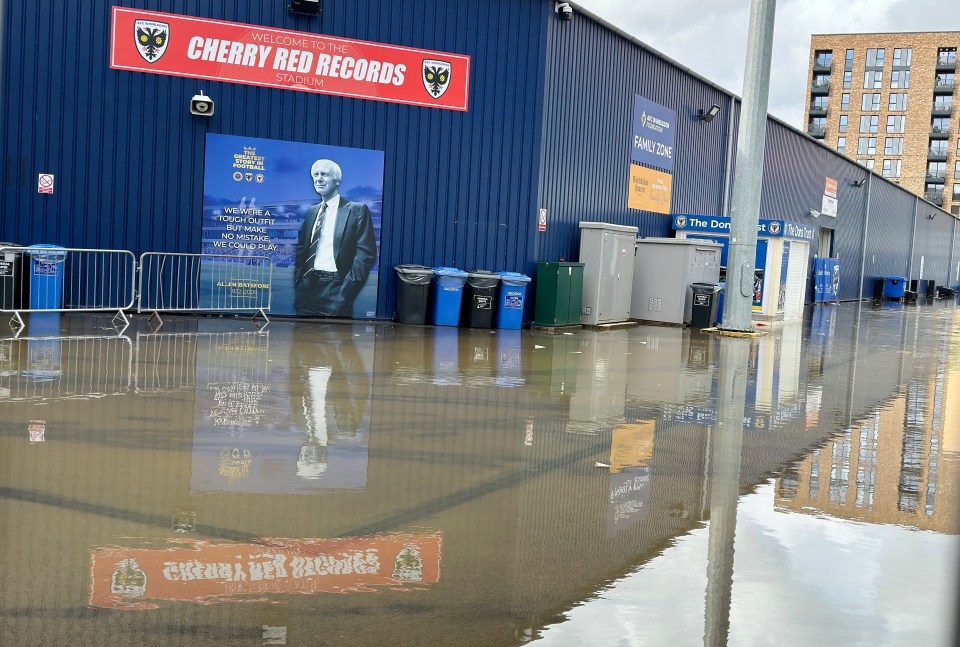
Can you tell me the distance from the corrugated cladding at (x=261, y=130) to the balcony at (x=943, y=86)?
345 feet

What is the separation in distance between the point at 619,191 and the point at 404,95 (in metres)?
6.60

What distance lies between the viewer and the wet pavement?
4.30 m

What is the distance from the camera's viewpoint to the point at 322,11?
18.8 meters

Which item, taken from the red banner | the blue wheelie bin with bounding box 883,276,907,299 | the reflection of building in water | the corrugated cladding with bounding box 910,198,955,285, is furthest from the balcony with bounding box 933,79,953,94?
the reflection of building in water

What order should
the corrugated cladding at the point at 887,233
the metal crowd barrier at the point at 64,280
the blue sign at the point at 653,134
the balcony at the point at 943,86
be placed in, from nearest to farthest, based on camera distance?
the metal crowd barrier at the point at 64,280
the blue sign at the point at 653,134
the corrugated cladding at the point at 887,233
the balcony at the point at 943,86

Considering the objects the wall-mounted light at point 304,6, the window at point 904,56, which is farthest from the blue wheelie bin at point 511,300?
the window at point 904,56

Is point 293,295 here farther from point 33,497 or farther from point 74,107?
point 33,497

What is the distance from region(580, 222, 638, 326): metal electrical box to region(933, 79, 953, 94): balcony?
104m

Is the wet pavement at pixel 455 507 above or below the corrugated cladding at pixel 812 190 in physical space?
below

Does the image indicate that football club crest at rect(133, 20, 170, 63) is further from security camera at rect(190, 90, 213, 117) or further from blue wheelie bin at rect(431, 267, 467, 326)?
blue wheelie bin at rect(431, 267, 467, 326)

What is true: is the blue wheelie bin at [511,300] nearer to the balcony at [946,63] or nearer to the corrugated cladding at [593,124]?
Answer: the corrugated cladding at [593,124]

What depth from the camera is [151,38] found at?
17828 mm

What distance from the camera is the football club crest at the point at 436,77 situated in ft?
64.6

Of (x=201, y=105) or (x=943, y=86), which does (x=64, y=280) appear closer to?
(x=201, y=105)
